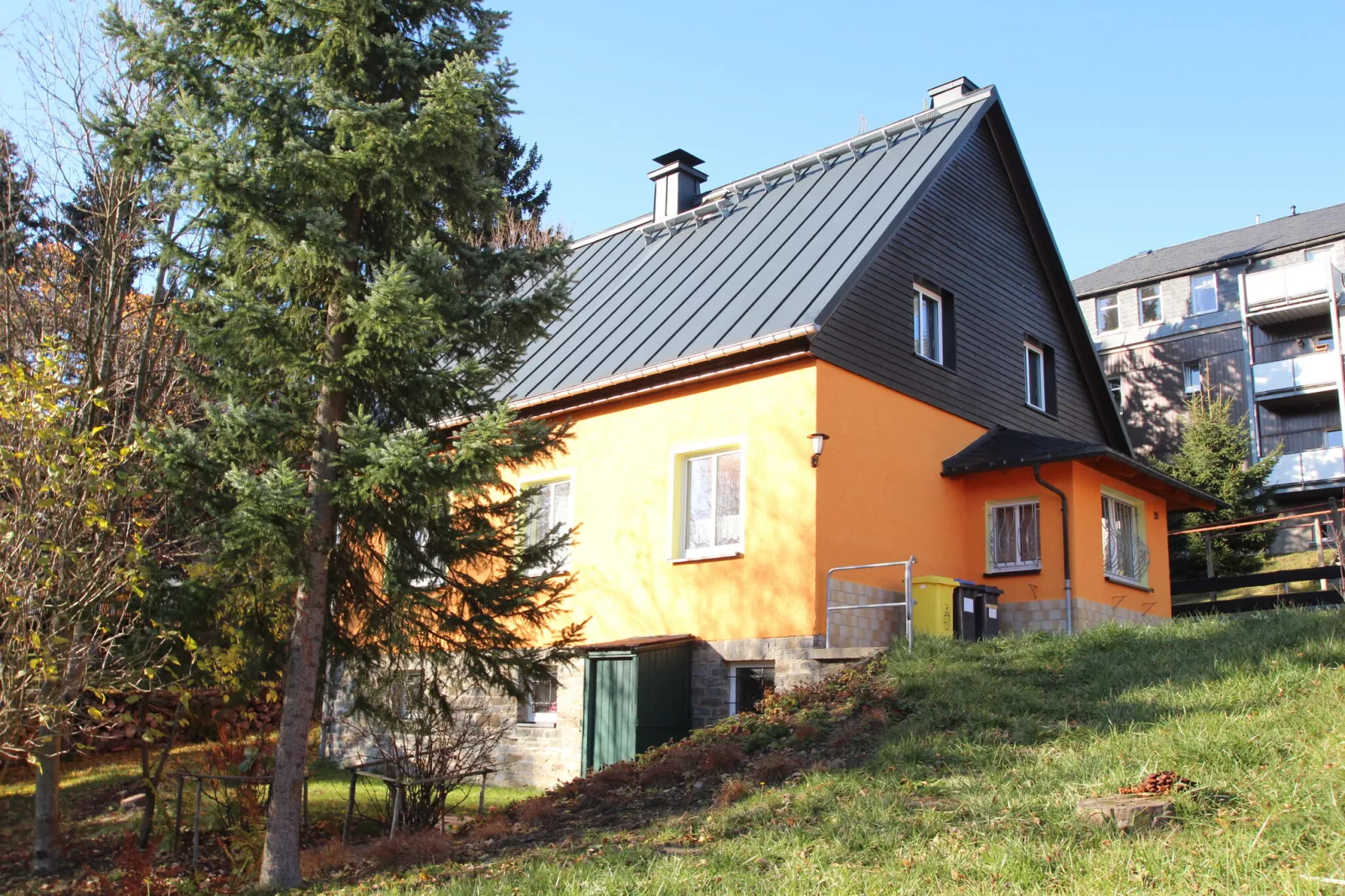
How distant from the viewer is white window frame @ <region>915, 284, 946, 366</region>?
53.5 feet

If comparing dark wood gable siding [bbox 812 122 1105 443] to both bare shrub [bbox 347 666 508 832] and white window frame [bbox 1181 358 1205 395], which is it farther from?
white window frame [bbox 1181 358 1205 395]

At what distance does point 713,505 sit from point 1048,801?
7.71 metres

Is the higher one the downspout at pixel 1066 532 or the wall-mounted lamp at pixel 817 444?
the wall-mounted lamp at pixel 817 444

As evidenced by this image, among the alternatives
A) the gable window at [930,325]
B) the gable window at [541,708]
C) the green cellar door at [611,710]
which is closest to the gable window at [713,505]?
the green cellar door at [611,710]

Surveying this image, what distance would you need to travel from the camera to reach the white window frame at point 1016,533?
1538cm

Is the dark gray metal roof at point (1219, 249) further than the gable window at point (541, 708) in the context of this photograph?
Yes

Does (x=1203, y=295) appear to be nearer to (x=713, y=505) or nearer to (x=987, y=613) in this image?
(x=987, y=613)

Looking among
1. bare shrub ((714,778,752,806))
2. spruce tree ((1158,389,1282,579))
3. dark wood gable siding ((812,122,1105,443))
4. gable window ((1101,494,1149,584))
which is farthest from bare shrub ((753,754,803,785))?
spruce tree ((1158,389,1282,579))

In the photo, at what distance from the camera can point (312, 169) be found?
9.12m

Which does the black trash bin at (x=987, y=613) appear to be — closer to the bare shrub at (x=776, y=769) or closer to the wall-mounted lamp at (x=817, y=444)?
the wall-mounted lamp at (x=817, y=444)

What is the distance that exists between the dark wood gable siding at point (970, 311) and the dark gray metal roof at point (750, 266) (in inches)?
16.8

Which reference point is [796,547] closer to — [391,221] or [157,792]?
[391,221]

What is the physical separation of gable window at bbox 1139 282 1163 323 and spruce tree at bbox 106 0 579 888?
1270 inches

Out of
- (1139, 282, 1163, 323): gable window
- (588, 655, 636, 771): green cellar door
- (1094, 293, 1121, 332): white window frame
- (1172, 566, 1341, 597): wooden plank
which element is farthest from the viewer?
(1094, 293, 1121, 332): white window frame
